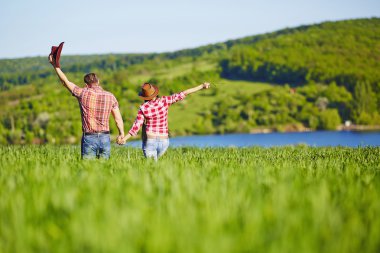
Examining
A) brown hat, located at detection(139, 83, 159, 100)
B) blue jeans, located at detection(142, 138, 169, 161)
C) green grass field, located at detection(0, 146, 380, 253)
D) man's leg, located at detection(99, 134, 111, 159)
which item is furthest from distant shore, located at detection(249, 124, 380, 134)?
green grass field, located at detection(0, 146, 380, 253)

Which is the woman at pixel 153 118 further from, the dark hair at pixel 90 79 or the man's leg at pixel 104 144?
the dark hair at pixel 90 79

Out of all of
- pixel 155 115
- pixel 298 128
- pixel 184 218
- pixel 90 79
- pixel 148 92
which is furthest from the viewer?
pixel 298 128

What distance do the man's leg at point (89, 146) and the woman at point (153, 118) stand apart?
53 centimetres

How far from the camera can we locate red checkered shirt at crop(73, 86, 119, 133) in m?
8.52

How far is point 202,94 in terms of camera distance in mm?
186750

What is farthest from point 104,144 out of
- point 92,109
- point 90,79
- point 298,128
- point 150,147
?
point 298,128

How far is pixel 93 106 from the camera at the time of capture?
854cm

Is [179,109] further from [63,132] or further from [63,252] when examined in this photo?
[63,252]

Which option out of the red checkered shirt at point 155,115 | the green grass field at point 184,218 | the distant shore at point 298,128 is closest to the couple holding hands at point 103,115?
the red checkered shirt at point 155,115

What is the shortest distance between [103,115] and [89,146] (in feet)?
2.33

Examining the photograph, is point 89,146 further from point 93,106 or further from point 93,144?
point 93,106

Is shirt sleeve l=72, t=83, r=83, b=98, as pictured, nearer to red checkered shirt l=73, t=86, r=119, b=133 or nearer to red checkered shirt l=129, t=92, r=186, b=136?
red checkered shirt l=73, t=86, r=119, b=133

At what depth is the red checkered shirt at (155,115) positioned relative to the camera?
8.83 metres

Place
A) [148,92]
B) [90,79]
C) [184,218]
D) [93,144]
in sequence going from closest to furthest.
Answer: [184,218] → [90,79] → [93,144] → [148,92]
